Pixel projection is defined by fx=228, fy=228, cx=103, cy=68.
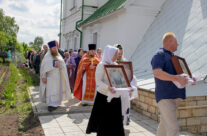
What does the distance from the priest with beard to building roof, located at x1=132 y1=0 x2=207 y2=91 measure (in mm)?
2344

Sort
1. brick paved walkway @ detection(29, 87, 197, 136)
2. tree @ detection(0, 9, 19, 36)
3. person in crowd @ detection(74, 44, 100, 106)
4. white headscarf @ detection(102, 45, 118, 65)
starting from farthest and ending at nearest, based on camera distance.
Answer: tree @ detection(0, 9, 19, 36)
person in crowd @ detection(74, 44, 100, 106)
brick paved walkway @ detection(29, 87, 197, 136)
white headscarf @ detection(102, 45, 118, 65)

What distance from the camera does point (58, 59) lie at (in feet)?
21.5

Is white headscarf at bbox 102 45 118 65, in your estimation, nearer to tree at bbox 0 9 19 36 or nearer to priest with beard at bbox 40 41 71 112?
priest with beard at bbox 40 41 71 112

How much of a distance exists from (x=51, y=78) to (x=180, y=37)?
468cm

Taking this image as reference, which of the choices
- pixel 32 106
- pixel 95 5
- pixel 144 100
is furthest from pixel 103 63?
pixel 95 5

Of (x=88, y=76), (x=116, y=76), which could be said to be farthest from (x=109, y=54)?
(x=88, y=76)

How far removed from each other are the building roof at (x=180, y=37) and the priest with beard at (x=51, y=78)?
7.69 ft

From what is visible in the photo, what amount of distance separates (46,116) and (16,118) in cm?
74

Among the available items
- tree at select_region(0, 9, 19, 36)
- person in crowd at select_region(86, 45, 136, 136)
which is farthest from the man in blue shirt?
tree at select_region(0, 9, 19, 36)

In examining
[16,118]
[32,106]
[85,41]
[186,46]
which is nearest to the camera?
[16,118]

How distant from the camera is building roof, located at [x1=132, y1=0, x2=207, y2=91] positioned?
20.8ft

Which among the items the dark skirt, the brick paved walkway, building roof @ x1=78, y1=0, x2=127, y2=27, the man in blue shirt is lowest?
the brick paved walkway

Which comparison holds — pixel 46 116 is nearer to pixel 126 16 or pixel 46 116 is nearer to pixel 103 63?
pixel 103 63

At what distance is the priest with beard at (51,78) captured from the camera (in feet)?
A: 21.0
